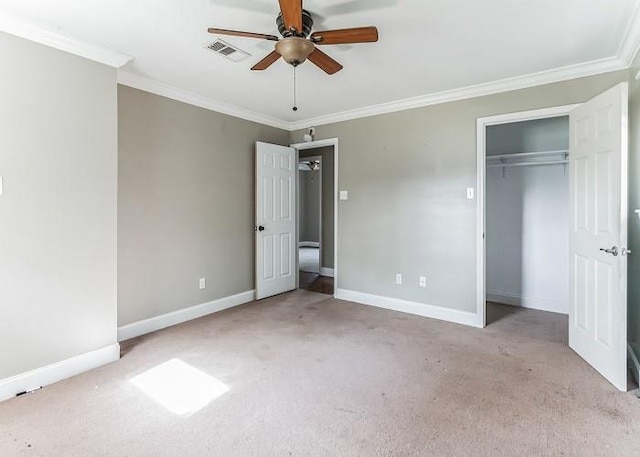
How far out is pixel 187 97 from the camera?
3.57 m

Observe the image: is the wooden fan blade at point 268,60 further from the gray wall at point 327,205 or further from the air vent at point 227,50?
the gray wall at point 327,205

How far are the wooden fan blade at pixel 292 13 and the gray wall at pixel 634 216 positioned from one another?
2507mm

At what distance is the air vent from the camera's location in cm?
251

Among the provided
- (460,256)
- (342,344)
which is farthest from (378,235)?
(342,344)

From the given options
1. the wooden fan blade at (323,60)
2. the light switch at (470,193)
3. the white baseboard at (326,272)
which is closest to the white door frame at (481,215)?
the light switch at (470,193)

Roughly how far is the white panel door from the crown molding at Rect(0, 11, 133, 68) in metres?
1.91

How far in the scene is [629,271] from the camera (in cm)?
268

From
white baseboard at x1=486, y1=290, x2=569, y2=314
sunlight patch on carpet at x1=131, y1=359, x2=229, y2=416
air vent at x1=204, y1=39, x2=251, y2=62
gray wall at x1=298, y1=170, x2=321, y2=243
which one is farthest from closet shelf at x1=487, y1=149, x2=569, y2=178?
gray wall at x1=298, y1=170, x2=321, y2=243

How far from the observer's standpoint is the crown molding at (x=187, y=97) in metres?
3.07

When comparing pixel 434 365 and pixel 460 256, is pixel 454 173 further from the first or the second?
pixel 434 365

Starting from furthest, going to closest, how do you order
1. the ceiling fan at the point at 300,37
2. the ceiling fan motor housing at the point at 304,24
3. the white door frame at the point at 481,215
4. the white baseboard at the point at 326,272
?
1. the white baseboard at the point at 326,272
2. the white door frame at the point at 481,215
3. the ceiling fan motor housing at the point at 304,24
4. the ceiling fan at the point at 300,37

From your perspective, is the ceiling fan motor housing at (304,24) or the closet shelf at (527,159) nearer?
the ceiling fan motor housing at (304,24)

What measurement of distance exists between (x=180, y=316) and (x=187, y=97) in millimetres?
2319

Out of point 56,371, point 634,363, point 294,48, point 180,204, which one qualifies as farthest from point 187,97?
point 634,363
